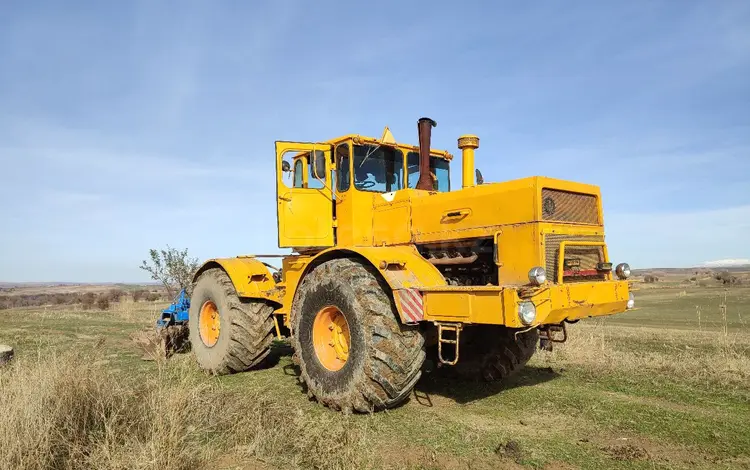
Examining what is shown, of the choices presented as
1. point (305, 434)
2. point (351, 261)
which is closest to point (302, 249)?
point (351, 261)

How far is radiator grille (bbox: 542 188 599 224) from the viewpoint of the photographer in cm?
560

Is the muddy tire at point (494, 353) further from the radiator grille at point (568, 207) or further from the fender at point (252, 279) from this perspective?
the fender at point (252, 279)

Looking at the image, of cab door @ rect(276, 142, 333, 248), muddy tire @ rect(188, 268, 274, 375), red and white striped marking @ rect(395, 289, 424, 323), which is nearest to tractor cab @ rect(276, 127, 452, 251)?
cab door @ rect(276, 142, 333, 248)

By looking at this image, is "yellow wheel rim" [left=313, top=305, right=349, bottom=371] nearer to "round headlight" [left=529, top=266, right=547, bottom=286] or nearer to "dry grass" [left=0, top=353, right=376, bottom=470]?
"dry grass" [left=0, top=353, right=376, bottom=470]

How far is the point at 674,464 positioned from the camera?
14.2 feet

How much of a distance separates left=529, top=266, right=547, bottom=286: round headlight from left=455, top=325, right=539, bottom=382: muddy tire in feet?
5.99

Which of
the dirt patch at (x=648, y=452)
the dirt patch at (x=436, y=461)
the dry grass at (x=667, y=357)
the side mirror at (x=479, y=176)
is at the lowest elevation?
the dirt patch at (x=648, y=452)

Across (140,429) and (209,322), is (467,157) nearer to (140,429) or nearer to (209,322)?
(140,429)

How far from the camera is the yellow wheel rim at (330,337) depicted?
6461mm

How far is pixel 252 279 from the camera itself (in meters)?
8.42

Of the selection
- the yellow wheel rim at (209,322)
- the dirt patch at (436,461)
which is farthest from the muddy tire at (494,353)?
the yellow wheel rim at (209,322)

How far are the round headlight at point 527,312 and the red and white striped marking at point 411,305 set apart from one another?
1.10 meters

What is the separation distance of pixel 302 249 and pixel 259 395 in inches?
99.2

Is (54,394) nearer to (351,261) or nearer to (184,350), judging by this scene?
(351,261)
